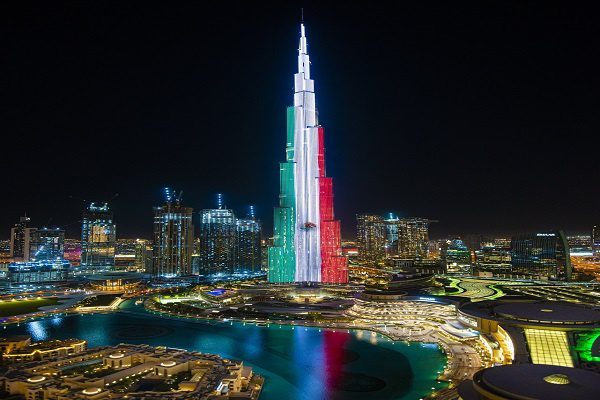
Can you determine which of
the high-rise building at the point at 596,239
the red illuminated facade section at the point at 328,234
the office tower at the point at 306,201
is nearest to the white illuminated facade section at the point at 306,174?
the office tower at the point at 306,201

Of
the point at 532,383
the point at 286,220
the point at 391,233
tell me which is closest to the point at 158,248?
the point at 286,220

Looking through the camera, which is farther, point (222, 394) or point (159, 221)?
point (159, 221)

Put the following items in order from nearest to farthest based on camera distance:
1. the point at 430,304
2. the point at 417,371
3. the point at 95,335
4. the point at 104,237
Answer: the point at 417,371 < the point at 95,335 < the point at 430,304 < the point at 104,237

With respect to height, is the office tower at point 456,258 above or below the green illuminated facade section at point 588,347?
above

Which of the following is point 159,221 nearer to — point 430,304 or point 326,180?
point 326,180

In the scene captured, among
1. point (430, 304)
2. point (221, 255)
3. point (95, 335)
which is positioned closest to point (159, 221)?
point (221, 255)

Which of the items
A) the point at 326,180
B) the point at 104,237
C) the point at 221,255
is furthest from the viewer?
the point at 104,237

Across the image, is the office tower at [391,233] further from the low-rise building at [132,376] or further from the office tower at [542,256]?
the low-rise building at [132,376]

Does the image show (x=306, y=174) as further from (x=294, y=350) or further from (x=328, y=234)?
(x=294, y=350)
